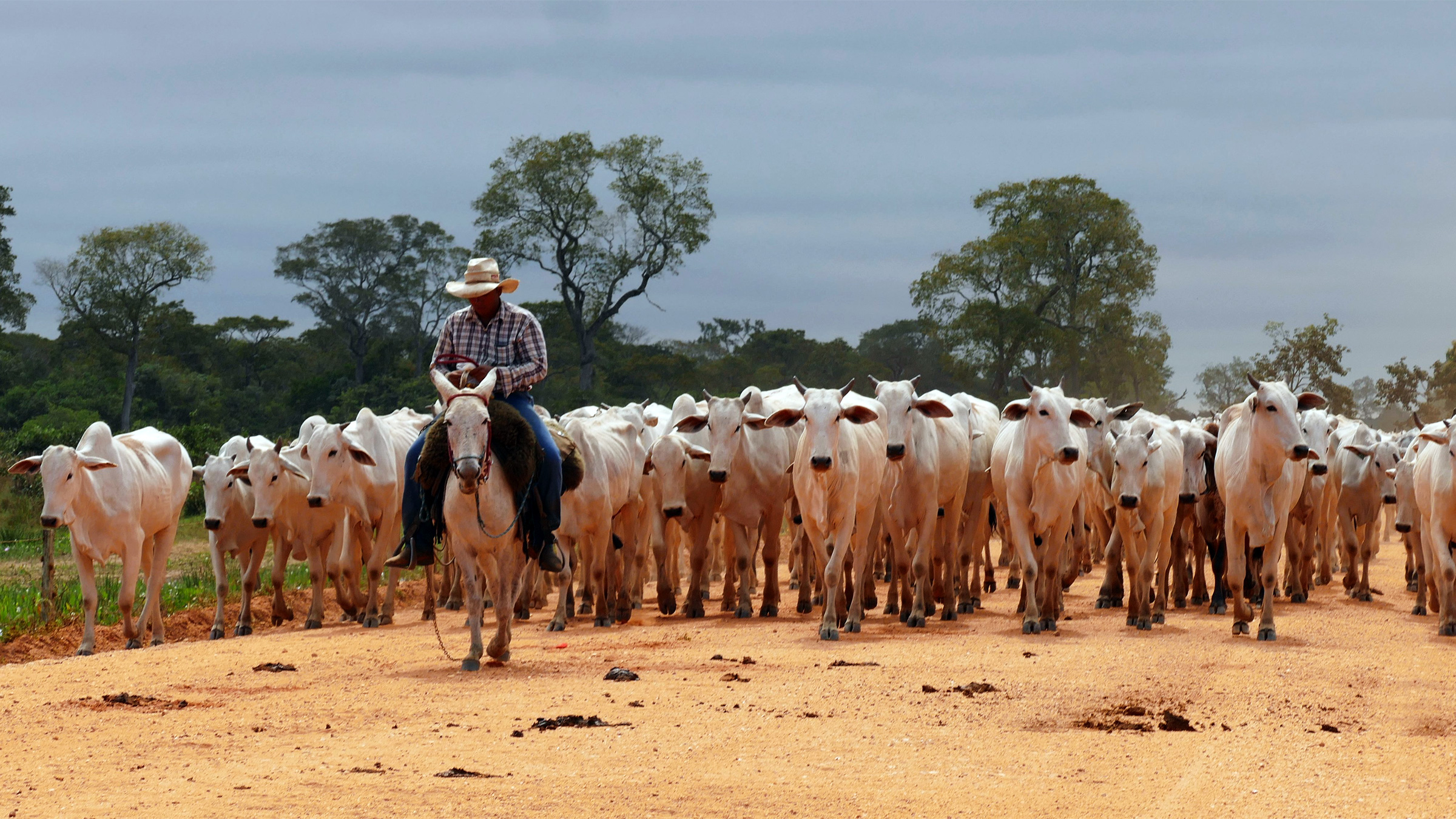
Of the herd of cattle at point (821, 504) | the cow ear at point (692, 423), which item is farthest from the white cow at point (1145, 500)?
the cow ear at point (692, 423)

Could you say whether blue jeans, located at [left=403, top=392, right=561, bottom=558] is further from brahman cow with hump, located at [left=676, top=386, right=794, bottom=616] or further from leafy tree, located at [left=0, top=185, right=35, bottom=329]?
leafy tree, located at [left=0, top=185, right=35, bottom=329]

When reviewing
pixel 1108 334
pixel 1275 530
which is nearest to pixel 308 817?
pixel 1275 530

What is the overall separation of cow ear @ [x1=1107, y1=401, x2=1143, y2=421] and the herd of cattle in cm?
5

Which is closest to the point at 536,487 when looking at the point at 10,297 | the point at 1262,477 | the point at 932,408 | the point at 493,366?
the point at 493,366

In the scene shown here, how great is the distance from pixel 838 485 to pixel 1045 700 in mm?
4356

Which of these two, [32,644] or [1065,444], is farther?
A: [32,644]

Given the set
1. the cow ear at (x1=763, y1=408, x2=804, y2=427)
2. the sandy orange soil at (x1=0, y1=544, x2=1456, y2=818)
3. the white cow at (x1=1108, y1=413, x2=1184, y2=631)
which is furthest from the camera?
the white cow at (x1=1108, y1=413, x2=1184, y2=631)

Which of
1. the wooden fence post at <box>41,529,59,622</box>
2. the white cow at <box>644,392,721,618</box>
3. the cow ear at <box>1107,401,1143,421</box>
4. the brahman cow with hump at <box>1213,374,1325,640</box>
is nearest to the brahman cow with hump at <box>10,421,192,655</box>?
the wooden fence post at <box>41,529,59,622</box>

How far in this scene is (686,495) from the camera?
15945 mm

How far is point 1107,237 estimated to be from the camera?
174 feet

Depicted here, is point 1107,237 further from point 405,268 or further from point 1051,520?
point 1051,520

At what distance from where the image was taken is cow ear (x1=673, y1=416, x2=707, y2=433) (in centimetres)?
1503

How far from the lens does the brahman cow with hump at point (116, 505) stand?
13.2 metres

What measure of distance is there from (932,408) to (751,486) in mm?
2358
